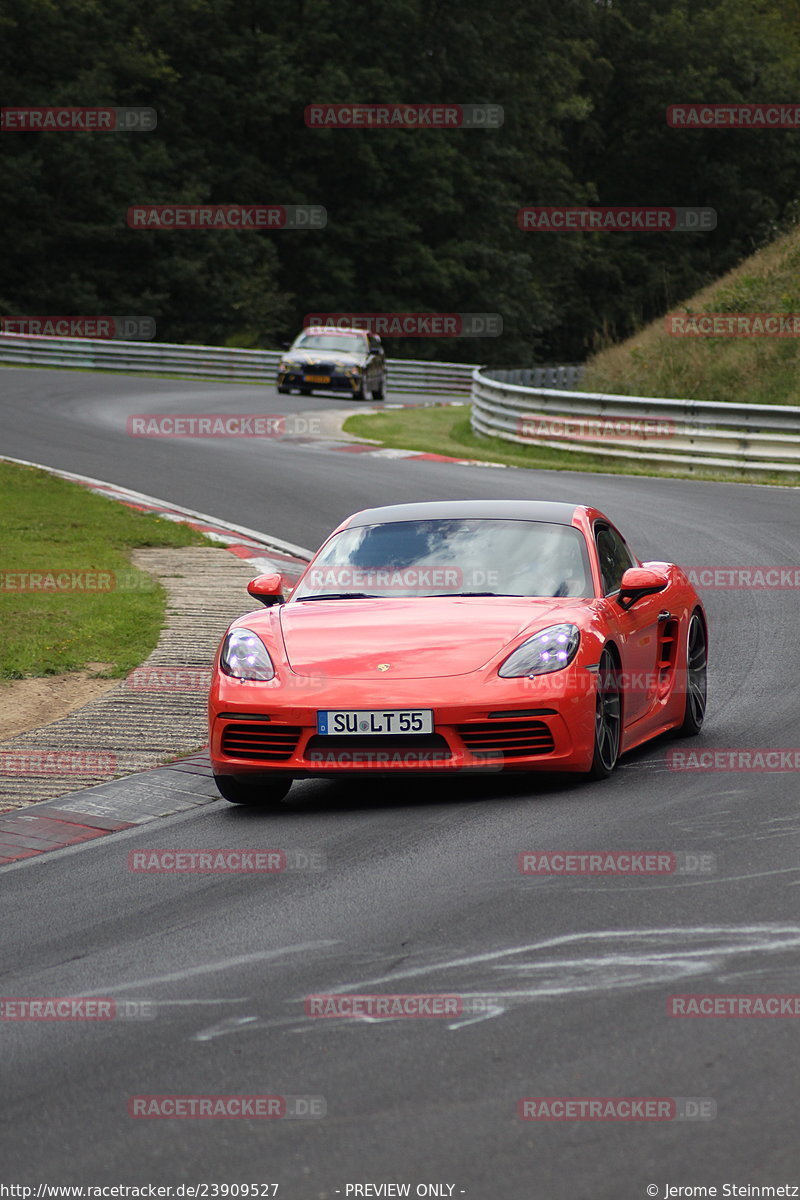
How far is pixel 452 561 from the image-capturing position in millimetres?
8844

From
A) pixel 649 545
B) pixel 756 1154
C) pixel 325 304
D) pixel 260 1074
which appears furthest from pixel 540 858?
pixel 325 304

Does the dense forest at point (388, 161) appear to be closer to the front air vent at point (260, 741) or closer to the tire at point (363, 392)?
the tire at point (363, 392)

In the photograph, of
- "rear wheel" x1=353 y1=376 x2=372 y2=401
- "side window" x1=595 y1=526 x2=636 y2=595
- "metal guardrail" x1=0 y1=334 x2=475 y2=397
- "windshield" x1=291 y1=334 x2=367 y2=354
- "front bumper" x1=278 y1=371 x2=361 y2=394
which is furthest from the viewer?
"metal guardrail" x1=0 y1=334 x2=475 y2=397

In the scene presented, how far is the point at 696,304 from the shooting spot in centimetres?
3438

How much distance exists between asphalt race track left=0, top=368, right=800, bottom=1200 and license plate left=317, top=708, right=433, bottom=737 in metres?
0.37

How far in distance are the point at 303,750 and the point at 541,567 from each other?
1790mm

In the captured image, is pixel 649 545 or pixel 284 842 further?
pixel 649 545

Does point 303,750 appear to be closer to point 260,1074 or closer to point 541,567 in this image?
point 541,567

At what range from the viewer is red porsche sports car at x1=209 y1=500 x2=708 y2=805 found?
25.1 feet

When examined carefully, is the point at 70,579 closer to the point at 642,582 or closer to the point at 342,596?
the point at 342,596

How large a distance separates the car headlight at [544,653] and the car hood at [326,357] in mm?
32751

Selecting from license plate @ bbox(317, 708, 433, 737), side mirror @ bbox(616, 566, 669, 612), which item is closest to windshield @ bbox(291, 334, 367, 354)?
side mirror @ bbox(616, 566, 669, 612)

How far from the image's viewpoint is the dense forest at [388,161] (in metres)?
53.4

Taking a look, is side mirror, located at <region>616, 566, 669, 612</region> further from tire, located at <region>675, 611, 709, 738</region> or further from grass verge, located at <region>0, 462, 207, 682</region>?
grass verge, located at <region>0, 462, 207, 682</region>
